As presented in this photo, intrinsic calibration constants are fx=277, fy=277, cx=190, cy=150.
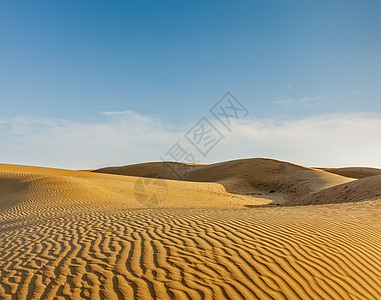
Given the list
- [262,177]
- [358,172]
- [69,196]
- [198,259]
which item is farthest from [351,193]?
[358,172]

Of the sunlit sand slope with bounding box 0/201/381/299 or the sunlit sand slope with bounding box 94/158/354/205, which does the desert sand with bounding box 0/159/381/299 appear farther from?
the sunlit sand slope with bounding box 94/158/354/205

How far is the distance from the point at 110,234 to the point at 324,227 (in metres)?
5.10

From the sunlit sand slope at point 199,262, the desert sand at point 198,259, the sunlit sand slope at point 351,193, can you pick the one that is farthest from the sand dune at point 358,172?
the sunlit sand slope at point 199,262

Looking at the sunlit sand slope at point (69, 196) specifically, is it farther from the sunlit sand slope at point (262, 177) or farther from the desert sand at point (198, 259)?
Result: the sunlit sand slope at point (262, 177)

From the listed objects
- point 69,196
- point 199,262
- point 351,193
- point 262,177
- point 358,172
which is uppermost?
point 358,172

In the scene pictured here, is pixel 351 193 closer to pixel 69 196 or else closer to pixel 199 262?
pixel 199 262

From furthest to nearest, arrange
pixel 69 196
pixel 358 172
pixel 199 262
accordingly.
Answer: pixel 358 172 → pixel 69 196 → pixel 199 262

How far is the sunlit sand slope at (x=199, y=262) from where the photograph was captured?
374 centimetres

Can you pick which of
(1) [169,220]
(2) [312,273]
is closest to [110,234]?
(1) [169,220]

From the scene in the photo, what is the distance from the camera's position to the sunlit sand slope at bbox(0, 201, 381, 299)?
3742mm

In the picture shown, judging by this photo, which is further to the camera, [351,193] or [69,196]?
[69,196]

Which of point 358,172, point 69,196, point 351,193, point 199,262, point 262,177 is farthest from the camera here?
point 358,172

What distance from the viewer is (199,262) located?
175 inches

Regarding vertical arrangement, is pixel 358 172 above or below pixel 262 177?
above
